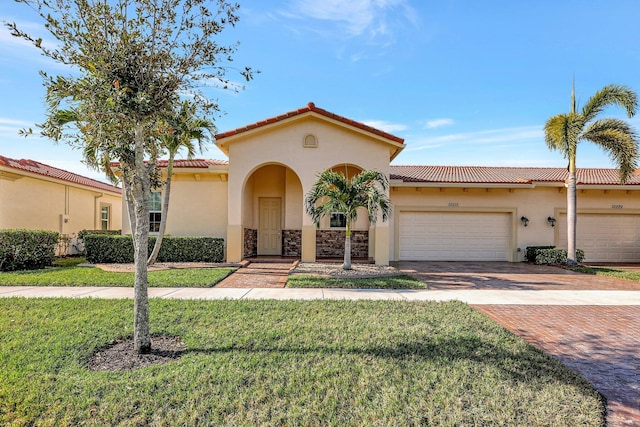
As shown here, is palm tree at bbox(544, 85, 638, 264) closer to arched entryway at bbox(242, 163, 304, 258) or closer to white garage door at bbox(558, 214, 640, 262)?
white garage door at bbox(558, 214, 640, 262)

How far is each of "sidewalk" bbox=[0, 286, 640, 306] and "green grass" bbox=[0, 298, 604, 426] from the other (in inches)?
73.4

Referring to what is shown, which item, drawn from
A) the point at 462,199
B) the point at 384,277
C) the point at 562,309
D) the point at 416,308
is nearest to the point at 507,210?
the point at 462,199

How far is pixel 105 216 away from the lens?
2152 centimetres

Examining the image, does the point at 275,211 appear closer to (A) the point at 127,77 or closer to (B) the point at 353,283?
(B) the point at 353,283

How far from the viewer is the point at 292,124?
13.4 m

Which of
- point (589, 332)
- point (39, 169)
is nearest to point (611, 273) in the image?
point (589, 332)

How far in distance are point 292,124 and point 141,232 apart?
373 inches

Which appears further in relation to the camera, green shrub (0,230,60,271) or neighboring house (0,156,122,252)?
neighboring house (0,156,122,252)

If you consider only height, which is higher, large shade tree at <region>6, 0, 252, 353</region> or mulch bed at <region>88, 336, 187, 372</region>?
large shade tree at <region>6, 0, 252, 353</region>

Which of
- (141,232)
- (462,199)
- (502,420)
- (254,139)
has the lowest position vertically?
(502,420)

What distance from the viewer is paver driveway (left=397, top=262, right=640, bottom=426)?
390 cm

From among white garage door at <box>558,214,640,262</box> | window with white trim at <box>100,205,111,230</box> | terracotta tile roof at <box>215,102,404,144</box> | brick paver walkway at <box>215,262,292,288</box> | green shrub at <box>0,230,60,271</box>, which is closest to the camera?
brick paver walkway at <box>215,262,292,288</box>

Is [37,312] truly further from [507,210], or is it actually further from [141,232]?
[507,210]

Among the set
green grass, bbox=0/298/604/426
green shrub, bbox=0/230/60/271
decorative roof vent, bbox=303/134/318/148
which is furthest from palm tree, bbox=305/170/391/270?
green shrub, bbox=0/230/60/271
